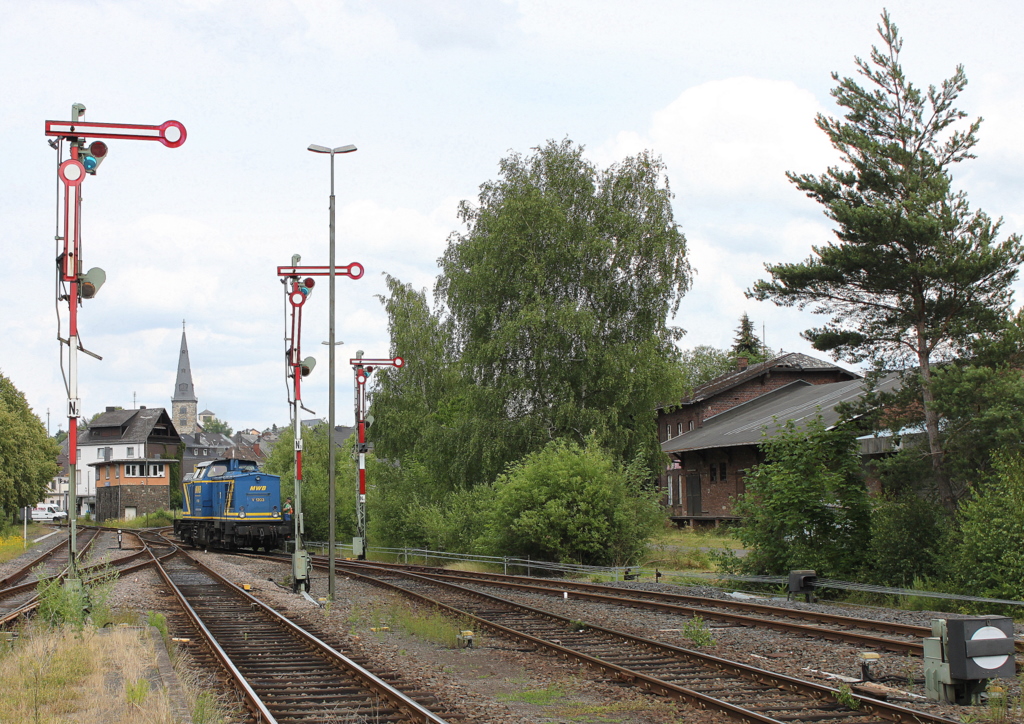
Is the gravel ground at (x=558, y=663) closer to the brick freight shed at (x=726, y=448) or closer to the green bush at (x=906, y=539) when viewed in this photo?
the green bush at (x=906, y=539)

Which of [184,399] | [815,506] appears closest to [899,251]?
[815,506]

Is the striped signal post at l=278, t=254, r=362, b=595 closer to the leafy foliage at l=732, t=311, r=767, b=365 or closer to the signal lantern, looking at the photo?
the signal lantern

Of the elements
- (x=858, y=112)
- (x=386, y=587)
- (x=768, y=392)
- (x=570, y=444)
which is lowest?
(x=386, y=587)

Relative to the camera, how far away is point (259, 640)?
1322cm

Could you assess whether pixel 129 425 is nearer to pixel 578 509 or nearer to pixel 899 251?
pixel 578 509

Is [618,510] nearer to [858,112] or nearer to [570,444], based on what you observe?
[570,444]

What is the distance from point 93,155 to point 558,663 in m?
9.29

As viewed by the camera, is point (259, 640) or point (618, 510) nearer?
point (259, 640)

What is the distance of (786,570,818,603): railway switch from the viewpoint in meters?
18.1

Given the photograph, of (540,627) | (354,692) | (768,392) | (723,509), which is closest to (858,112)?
(540,627)

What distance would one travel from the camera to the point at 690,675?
10.3 meters

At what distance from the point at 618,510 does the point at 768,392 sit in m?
30.1

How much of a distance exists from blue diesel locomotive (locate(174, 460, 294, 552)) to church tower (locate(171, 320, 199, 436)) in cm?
14214

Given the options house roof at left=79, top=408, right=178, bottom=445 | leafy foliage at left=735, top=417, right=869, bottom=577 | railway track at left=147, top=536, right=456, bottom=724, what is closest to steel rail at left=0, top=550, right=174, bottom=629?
railway track at left=147, top=536, right=456, bottom=724
